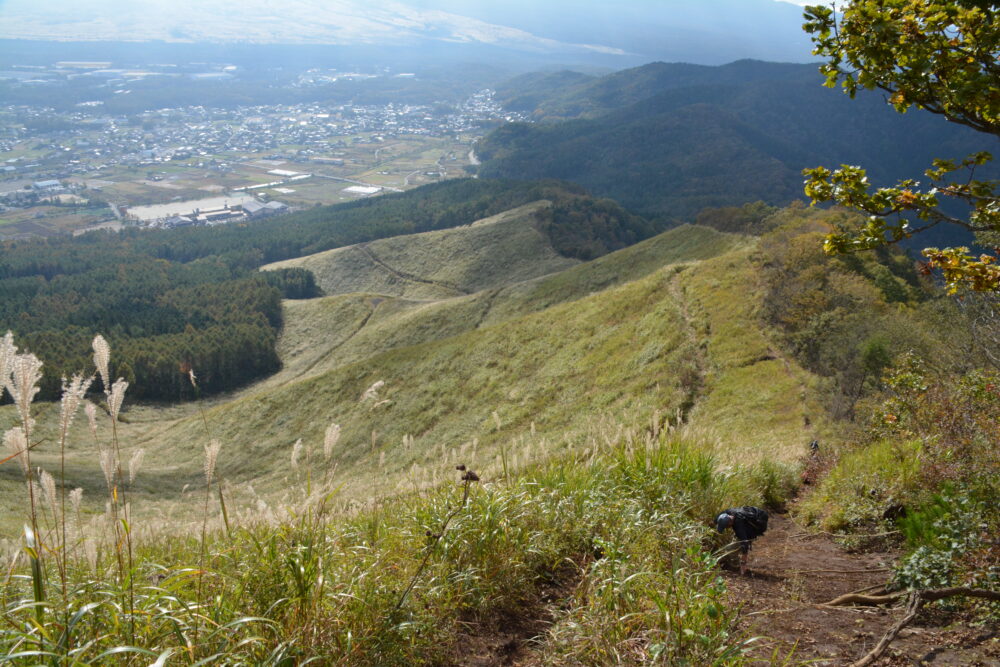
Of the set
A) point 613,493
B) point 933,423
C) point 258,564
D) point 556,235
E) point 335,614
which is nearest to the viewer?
point 335,614

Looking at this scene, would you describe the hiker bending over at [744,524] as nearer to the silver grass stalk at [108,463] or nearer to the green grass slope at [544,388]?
the green grass slope at [544,388]

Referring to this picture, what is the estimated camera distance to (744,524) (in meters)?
5.45

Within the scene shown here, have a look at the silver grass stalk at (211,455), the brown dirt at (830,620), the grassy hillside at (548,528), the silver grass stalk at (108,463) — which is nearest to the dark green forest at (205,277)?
the grassy hillside at (548,528)

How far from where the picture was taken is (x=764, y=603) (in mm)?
4289

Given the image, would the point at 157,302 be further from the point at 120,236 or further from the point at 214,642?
the point at 214,642

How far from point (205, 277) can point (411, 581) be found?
13946 cm

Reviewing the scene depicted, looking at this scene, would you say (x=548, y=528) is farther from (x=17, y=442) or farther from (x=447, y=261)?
(x=447, y=261)

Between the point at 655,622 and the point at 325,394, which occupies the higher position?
the point at 655,622

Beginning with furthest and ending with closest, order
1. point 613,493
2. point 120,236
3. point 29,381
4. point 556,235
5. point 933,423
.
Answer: point 120,236 < point 556,235 < point 933,423 < point 613,493 < point 29,381

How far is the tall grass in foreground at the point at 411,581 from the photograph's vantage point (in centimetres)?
286

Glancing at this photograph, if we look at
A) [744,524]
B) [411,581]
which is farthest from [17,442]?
[744,524]

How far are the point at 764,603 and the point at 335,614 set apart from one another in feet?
9.87

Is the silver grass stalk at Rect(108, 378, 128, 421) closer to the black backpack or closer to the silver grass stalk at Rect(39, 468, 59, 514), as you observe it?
the silver grass stalk at Rect(39, 468, 59, 514)

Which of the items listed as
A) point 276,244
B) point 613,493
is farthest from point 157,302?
point 613,493
